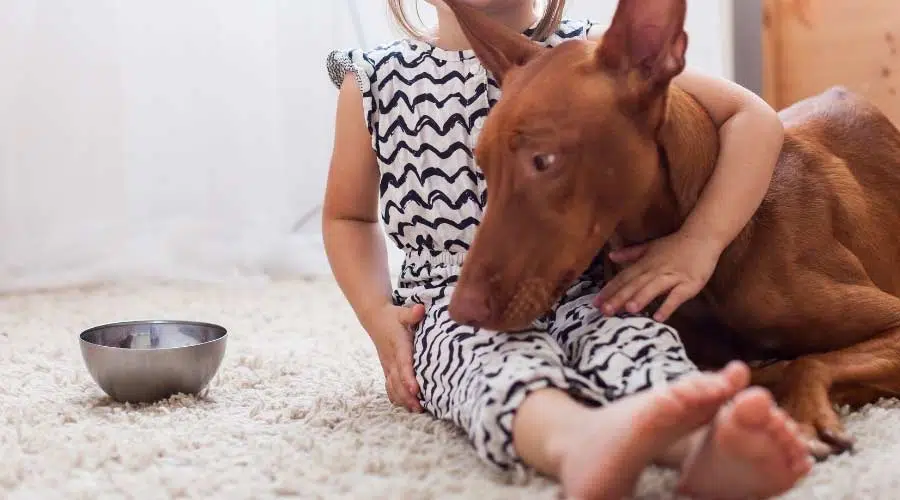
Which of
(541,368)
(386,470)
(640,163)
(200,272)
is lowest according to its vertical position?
(200,272)

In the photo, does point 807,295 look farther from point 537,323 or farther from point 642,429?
point 642,429

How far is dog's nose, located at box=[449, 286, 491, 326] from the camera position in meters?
1.11

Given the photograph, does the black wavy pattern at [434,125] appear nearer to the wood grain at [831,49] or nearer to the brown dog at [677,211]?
the brown dog at [677,211]

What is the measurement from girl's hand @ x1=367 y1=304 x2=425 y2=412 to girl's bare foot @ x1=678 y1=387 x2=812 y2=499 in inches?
20.6

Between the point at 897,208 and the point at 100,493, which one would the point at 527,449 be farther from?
the point at 897,208

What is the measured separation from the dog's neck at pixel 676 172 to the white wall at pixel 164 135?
1.61m

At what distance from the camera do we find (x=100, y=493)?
1.08 m

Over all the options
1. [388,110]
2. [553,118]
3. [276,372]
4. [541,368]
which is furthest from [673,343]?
[276,372]

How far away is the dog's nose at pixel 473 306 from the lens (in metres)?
1.11

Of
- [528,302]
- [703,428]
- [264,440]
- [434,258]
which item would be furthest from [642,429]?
[434,258]

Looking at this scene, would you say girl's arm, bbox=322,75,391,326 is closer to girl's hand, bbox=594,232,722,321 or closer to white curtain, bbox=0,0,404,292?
girl's hand, bbox=594,232,722,321

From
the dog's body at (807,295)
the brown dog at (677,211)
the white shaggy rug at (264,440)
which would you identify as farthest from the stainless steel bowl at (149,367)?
the dog's body at (807,295)

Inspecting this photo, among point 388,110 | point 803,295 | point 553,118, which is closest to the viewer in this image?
point 553,118

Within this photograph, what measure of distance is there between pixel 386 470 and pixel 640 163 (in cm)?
45
